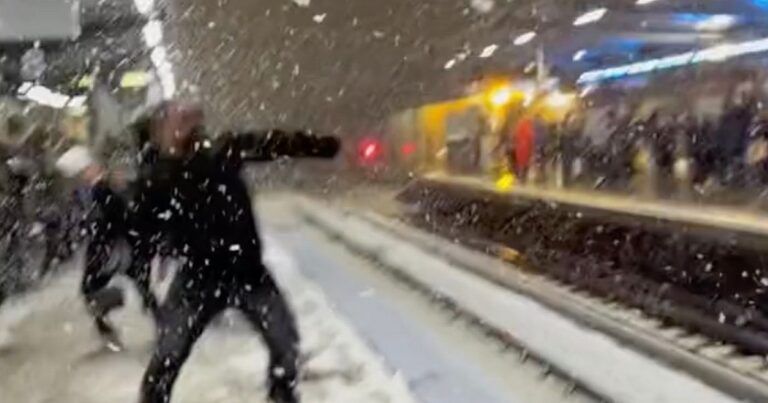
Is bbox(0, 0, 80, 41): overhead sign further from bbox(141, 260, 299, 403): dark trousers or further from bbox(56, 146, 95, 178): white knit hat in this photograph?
bbox(141, 260, 299, 403): dark trousers

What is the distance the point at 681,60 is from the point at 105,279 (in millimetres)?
344

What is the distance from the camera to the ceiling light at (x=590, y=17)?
66 centimetres

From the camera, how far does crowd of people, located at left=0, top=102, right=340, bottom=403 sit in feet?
1.98

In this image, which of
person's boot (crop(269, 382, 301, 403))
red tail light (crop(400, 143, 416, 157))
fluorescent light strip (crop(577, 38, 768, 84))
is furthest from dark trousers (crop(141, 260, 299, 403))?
fluorescent light strip (crop(577, 38, 768, 84))

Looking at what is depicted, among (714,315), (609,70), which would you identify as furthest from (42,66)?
(714,315)

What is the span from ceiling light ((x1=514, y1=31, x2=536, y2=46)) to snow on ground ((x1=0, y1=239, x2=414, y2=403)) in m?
0.18

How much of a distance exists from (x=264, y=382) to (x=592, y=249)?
12.3 inches

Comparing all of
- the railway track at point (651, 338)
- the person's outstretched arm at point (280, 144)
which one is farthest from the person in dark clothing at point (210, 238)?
the railway track at point (651, 338)

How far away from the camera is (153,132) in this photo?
0.59 m

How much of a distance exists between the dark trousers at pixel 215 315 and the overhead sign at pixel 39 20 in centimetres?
16

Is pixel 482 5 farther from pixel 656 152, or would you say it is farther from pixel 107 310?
pixel 107 310

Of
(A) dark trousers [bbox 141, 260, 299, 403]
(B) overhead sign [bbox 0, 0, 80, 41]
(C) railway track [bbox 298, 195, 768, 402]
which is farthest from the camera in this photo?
(C) railway track [bbox 298, 195, 768, 402]

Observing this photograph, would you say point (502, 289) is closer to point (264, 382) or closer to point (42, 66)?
point (264, 382)

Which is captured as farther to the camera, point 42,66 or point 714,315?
point 714,315
